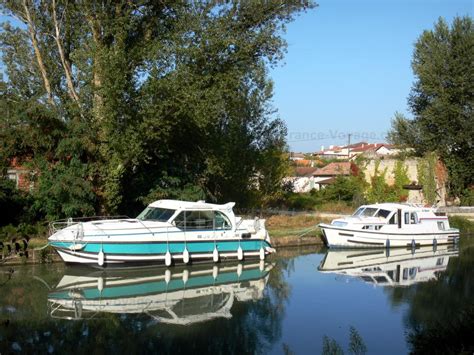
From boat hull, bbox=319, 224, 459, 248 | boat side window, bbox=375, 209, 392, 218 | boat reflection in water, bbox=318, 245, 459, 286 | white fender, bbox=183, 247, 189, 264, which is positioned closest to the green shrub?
boat reflection in water, bbox=318, 245, 459, 286

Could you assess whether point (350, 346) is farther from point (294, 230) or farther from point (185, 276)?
point (294, 230)

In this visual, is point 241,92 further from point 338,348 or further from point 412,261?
point 338,348

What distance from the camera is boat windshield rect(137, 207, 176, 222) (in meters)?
20.7

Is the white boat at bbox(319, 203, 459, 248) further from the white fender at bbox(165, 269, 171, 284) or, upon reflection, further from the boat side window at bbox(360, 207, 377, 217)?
the white fender at bbox(165, 269, 171, 284)

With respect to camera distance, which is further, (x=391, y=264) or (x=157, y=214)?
(x=391, y=264)

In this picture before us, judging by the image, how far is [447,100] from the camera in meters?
39.2

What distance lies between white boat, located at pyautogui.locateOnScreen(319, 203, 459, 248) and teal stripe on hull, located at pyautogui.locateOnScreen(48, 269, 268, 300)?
23.5 feet

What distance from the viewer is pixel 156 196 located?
83.3 feet

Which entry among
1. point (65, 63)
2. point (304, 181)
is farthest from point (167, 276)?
point (304, 181)

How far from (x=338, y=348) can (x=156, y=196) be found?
14826 millimetres

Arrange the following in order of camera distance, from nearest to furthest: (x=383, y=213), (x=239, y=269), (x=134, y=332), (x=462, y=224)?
1. (x=134, y=332)
2. (x=239, y=269)
3. (x=383, y=213)
4. (x=462, y=224)

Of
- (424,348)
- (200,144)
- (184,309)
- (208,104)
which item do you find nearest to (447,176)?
(200,144)

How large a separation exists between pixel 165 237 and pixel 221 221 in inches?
99.5

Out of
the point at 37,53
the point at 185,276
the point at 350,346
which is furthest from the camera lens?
the point at 37,53
